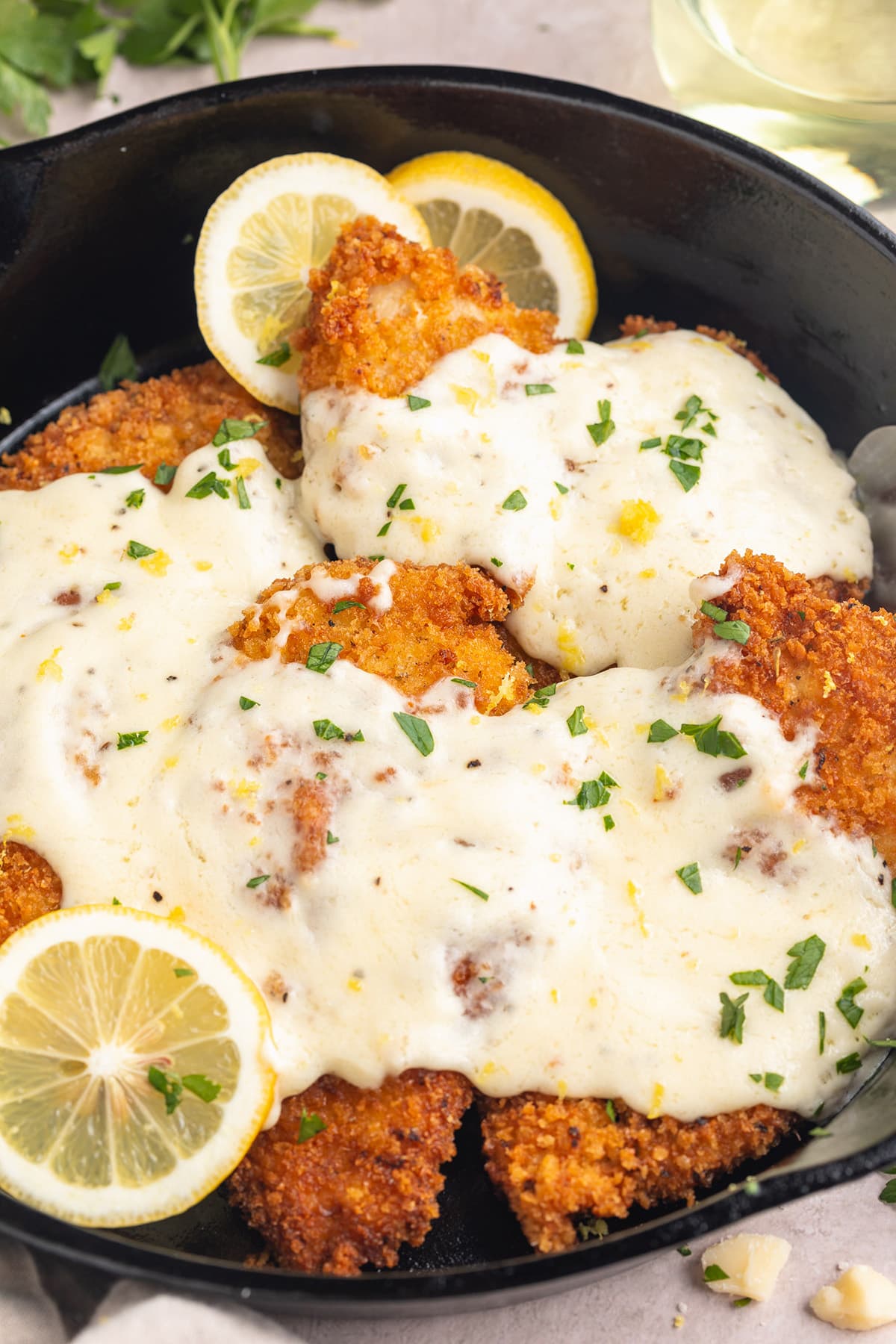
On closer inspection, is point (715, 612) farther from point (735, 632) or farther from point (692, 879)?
point (692, 879)

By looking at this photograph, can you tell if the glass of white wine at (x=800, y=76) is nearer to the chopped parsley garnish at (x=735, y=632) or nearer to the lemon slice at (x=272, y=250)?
the lemon slice at (x=272, y=250)

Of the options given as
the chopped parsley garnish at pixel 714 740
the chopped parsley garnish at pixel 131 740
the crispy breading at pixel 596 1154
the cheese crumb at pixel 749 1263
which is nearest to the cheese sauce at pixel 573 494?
the chopped parsley garnish at pixel 714 740

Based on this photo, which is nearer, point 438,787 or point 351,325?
point 438,787

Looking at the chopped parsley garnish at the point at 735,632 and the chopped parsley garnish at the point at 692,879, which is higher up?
the chopped parsley garnish at the point at 735,632

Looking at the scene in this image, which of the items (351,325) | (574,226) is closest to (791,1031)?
(351,325)

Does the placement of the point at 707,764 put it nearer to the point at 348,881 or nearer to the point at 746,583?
the point at 746,583

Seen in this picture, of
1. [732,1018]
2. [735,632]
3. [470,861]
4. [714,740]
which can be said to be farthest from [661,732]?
[732,1018]
